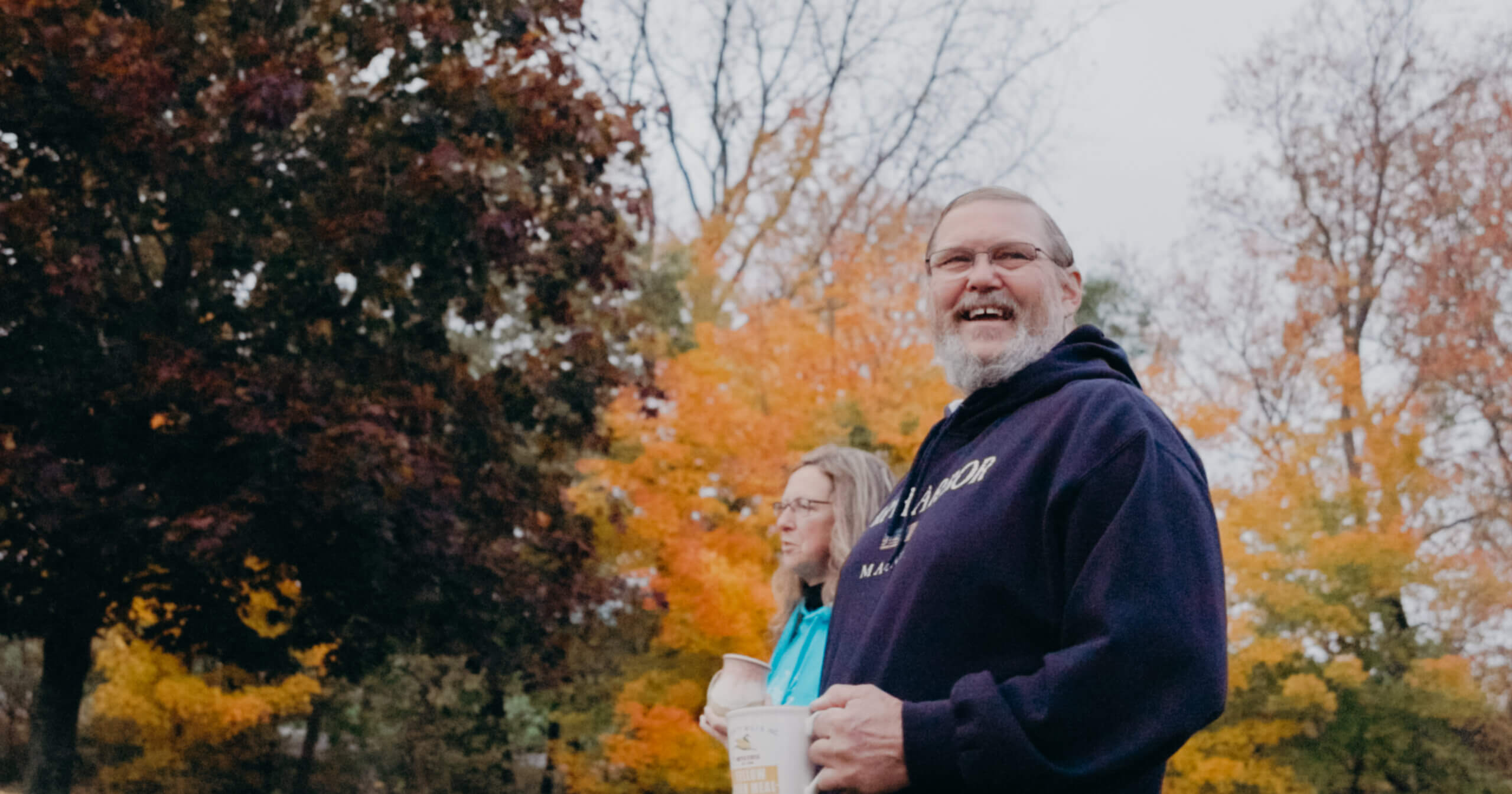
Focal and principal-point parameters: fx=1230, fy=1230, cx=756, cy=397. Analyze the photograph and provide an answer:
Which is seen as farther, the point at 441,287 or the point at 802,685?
the point at 441,287

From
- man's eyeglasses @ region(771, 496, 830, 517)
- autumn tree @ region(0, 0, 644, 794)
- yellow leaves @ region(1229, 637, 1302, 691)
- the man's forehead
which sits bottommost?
the man's forehead

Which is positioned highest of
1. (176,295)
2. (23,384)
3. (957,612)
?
(176,295)

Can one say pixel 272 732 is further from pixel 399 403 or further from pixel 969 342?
pixel 969 342

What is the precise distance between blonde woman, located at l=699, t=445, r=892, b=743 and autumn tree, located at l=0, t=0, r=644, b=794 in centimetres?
552

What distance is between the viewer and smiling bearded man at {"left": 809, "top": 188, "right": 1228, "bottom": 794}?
57.0 inches

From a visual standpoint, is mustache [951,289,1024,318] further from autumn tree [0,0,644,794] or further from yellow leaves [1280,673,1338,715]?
yellow leaves [1280,673,1338,715]

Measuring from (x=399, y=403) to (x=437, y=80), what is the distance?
2856 mm

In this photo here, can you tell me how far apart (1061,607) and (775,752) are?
440 mm

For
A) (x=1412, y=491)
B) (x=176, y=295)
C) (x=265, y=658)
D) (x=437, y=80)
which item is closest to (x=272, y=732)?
(x=265, y=658)

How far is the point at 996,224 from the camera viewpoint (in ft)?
6.33

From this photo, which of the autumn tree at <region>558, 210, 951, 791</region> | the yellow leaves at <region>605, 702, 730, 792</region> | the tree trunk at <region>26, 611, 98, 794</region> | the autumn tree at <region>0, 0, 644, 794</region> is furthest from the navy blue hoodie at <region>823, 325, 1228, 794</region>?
the yellow leaves at <region>605, 702, 730, 792</region>

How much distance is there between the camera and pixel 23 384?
29.7 ft

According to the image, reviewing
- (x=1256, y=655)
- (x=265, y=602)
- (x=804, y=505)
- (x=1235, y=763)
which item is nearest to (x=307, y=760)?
(x=265, y=602)

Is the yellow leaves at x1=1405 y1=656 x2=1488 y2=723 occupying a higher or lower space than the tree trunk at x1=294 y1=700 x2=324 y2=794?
higher
